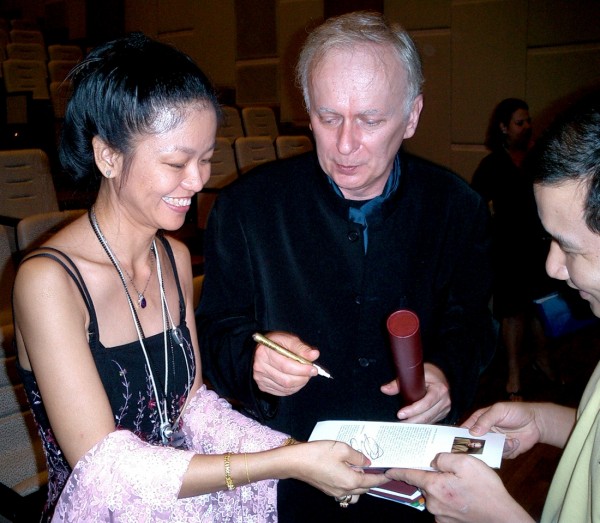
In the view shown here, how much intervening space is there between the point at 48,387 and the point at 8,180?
10.2 feet

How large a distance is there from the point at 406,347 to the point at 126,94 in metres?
0.81

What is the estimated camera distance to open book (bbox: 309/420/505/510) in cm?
124

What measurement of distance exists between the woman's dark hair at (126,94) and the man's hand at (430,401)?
81cm

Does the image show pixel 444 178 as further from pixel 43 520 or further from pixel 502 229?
pixel 502 229

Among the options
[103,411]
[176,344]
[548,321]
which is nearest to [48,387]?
[103,411]

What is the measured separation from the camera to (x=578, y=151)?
41.4 inches

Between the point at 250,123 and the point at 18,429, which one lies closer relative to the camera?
the point at 18,429

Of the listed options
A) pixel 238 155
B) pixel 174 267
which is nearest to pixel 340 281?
pixel 174 267

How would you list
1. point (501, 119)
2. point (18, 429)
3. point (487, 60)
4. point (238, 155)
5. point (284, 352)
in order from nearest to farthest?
1. point (284, 352)
2. point (18, 429)
3. point (501, 119)
4. point (238, 155)
5. point (487, 60)

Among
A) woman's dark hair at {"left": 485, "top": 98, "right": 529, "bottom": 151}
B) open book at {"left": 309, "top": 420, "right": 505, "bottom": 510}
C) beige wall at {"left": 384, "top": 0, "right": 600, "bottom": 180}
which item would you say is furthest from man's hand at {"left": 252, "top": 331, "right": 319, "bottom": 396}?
beige wall at {"left": 384, "top": 0, "right": 600, "bottom": 180}

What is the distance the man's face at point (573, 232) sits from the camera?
42.7 inches

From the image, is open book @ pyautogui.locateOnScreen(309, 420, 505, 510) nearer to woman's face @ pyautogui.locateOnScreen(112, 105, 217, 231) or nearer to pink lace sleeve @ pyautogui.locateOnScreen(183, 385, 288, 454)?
pink lace sleeve @ pyautogui.locateOnScreen(183, 385, 288, 454)

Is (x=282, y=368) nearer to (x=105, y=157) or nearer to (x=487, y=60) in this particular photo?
(x=105, y=157)

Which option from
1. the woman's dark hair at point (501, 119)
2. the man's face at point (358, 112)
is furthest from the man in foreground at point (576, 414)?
the woman's dark hair at point (501, 119)
